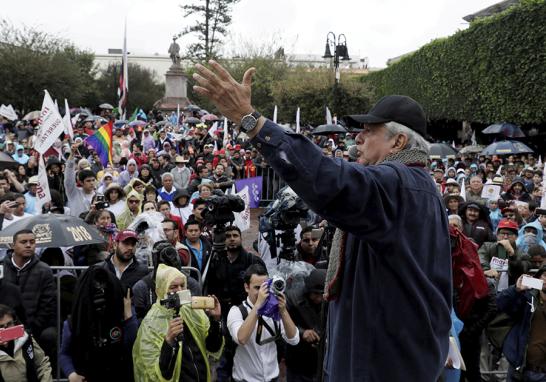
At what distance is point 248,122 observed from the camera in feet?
7.01

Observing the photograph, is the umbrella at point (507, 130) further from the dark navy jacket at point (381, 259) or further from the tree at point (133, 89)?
the tree at point (133, 89)

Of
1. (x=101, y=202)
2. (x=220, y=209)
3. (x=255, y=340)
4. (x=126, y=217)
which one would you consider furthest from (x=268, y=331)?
(x=101, y=202)

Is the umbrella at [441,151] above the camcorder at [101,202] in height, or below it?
above

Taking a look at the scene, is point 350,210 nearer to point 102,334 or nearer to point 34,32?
point 102,334

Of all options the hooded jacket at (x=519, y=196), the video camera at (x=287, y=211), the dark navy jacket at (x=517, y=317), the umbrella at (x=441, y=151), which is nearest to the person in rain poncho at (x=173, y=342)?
the video camera at (x=287, y=211)

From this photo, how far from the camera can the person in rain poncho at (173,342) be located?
14.5 ft

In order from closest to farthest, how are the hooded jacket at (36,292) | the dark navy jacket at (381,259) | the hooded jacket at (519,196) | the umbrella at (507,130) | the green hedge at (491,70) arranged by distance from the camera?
the dark navy jacket at (381,259) → the hooded jacket at (36,292) → the hooded jacket at (519,196) → the green hedge at (491,70) → the umbrella at (507,130)

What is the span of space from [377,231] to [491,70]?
84.0 feet

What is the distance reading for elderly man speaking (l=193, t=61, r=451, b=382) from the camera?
2.05 m

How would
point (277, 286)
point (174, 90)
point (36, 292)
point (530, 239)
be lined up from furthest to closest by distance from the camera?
point (174, 90), point (530, 239), point (36, 292), point (277, 286)

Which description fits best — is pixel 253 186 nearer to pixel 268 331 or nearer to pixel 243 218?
pixel 243 218

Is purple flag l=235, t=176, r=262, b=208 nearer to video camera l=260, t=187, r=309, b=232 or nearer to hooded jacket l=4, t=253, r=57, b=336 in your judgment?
video camera l=260, t=187, r=309, b=232

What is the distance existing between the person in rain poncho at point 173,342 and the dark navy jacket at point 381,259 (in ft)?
7.20

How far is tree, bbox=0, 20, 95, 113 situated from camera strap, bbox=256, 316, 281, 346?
4106 cm
